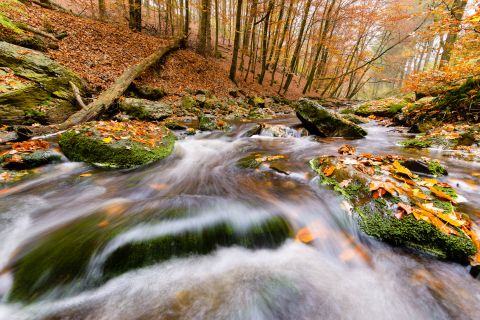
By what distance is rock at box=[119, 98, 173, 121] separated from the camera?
25.5ft

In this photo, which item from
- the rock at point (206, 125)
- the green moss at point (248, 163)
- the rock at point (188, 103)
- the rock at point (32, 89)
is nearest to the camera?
the green moss at point (248, 163)

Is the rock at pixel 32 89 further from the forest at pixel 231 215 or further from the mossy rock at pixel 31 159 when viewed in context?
the mossy rock at pixel 31 159

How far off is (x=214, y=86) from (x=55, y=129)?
29.3 ft

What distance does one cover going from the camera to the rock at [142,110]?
7777 mm

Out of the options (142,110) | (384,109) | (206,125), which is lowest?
(206,125)

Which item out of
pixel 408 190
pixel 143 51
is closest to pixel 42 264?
pixel 408 190

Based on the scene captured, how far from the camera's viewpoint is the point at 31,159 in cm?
398

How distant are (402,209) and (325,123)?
5005 mm

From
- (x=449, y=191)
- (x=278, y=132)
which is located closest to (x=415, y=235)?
(x=449, y=191)

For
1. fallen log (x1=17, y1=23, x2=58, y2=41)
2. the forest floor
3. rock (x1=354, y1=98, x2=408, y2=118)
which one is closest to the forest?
fallen log (x1=17, y1=23, x2=58, y2=41)

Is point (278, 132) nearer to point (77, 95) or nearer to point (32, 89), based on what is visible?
point (77, 95)

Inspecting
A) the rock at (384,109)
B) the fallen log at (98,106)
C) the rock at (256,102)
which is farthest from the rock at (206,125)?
the rock at (384,109)

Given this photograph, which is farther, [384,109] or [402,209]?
[384,109]

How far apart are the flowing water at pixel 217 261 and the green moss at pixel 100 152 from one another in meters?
0.95
